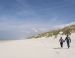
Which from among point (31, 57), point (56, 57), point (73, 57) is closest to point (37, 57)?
point (31, 57)

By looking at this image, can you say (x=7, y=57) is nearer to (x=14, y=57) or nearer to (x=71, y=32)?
(x=14, y=57)

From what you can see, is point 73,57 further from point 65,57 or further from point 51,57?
point 51,57

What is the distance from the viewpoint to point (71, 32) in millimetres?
60406

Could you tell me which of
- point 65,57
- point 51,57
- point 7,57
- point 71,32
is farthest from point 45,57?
point 71,32

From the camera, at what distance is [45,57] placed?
17578 millimetres

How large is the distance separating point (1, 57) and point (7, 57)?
50 centimetres

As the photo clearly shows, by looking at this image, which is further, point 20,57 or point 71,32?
point 71,32

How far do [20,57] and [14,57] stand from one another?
493mm

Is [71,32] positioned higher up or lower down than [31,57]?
higher up

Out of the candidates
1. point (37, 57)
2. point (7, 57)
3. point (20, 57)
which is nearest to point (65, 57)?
point (37, 57)

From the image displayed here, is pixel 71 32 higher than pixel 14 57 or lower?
higher

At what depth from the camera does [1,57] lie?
17.5m

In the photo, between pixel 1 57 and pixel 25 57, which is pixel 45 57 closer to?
pixel 25 57

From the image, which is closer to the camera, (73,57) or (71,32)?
(73,57)
